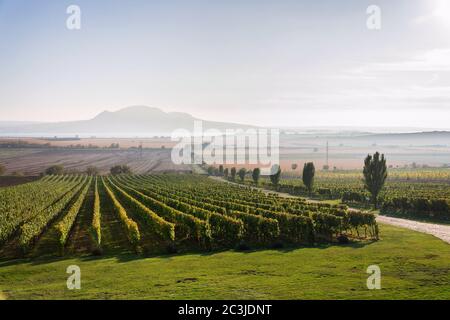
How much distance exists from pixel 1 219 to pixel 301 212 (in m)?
30.7

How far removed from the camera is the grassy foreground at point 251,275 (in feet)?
64.1

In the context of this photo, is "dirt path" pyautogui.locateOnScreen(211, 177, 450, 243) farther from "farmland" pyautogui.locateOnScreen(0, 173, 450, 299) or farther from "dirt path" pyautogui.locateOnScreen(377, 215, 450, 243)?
"farmland" pyautogui.locateOnScreen(0, 173, 450, 299)

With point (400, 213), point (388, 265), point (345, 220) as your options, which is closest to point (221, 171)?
point (400, 213)

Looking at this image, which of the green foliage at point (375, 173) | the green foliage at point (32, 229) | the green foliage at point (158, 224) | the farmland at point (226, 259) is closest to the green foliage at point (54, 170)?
the green foliage at point (32, 229)

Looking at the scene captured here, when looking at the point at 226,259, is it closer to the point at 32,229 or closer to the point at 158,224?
the point at 158,224

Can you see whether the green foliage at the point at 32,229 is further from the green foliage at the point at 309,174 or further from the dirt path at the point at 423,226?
the green foliage at the point at 309,174

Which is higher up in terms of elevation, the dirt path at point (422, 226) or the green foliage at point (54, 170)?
the dirt path at point (422, 226)

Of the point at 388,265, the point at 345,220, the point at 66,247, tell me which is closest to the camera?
the point at 388,265

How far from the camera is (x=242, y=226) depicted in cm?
3275

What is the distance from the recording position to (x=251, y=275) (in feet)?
75.1

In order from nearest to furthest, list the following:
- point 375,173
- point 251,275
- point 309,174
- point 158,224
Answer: point 251,275 → point 158,224 → point 375,173 → point 309,174

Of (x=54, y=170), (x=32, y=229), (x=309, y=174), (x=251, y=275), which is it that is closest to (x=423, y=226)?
(x=251, y=275)
